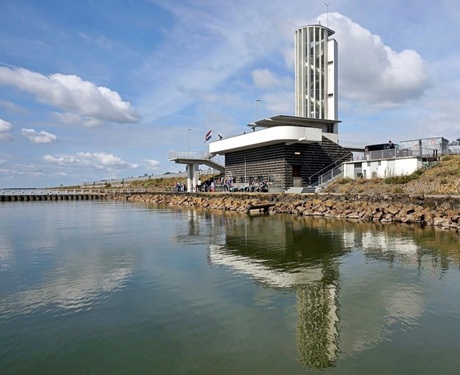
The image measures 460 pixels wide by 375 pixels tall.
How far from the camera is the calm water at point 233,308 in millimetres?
6844

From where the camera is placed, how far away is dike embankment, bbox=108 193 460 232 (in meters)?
24.2

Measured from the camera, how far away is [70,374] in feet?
21.0

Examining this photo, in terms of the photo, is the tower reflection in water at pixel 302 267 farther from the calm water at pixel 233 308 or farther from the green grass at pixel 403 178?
the green grass at pixel 403 178

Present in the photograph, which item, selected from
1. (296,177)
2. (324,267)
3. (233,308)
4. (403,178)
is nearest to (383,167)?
(403,178)

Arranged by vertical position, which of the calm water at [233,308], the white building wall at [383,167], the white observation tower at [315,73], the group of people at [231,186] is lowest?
the calm water at [233,308]

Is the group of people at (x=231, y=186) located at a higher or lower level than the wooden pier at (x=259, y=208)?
higher

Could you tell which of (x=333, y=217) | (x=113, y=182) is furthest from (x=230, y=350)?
(x=113, y=182)

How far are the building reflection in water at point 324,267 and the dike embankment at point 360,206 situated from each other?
2.59m

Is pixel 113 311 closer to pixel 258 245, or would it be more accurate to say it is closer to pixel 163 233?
pixel 258 245

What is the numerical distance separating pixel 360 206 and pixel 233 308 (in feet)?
73.4

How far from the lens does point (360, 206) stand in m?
29.4

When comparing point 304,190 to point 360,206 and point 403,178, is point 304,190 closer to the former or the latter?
point 403,178

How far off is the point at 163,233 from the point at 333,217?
45.9 feet

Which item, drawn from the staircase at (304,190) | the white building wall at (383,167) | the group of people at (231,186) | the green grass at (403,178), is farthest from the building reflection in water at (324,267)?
the group of people at (231,186)
